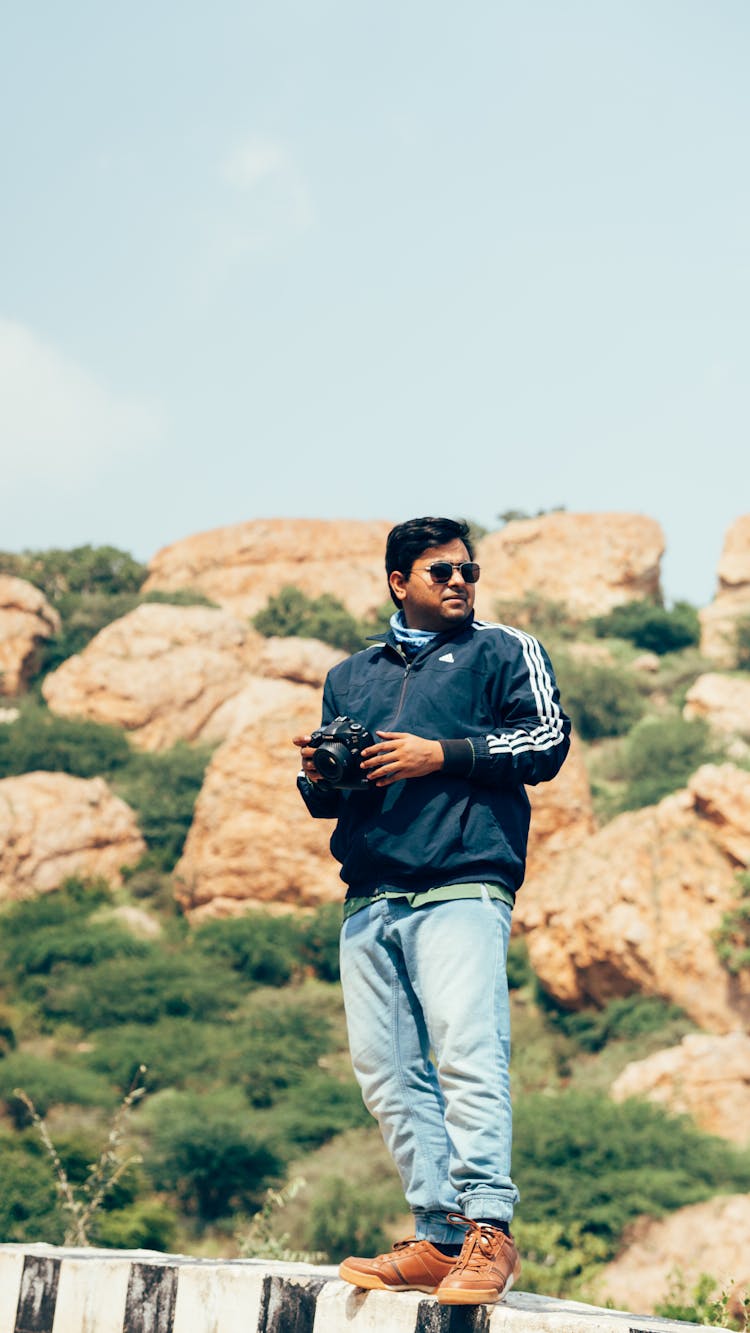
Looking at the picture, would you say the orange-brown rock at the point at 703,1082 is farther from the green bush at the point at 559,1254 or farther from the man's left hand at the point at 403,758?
the man's left hand at the point at 403,758

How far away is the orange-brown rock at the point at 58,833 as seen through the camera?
23.5 metres

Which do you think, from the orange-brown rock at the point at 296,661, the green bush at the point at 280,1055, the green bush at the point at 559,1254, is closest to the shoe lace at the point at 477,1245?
the green bush at the point at 559,1254

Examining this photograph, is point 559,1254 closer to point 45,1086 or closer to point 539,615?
point 45,1086

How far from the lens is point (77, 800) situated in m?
24.5

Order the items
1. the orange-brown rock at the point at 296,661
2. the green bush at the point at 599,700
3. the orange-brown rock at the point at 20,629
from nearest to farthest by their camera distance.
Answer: the orange-brown rock at the point at 296,661 → the green bush at the point at 599,700 → the orange-brown rock at the point at 20,629

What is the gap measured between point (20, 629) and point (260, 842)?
12887 millimetres

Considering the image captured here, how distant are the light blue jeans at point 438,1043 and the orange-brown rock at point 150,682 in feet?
87.8

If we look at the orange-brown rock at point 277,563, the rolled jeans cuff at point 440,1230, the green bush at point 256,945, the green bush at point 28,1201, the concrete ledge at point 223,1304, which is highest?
the orange-brown rock at point 277,563

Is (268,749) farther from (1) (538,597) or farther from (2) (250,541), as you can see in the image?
(2) (250,541)

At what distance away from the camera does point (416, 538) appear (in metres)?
3.63

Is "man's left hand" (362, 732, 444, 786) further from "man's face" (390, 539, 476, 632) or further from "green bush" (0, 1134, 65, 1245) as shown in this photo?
"green bush" (0, 1134, 65, 1245)

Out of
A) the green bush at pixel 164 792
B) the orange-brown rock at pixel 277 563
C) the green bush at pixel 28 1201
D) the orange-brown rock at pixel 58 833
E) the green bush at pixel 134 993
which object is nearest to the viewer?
the green bush at pixel 28 1201

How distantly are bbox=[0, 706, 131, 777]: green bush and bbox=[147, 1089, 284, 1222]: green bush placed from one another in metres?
13.6

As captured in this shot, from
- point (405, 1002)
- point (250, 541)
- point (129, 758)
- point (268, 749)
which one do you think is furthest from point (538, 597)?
point (405, 1002)
